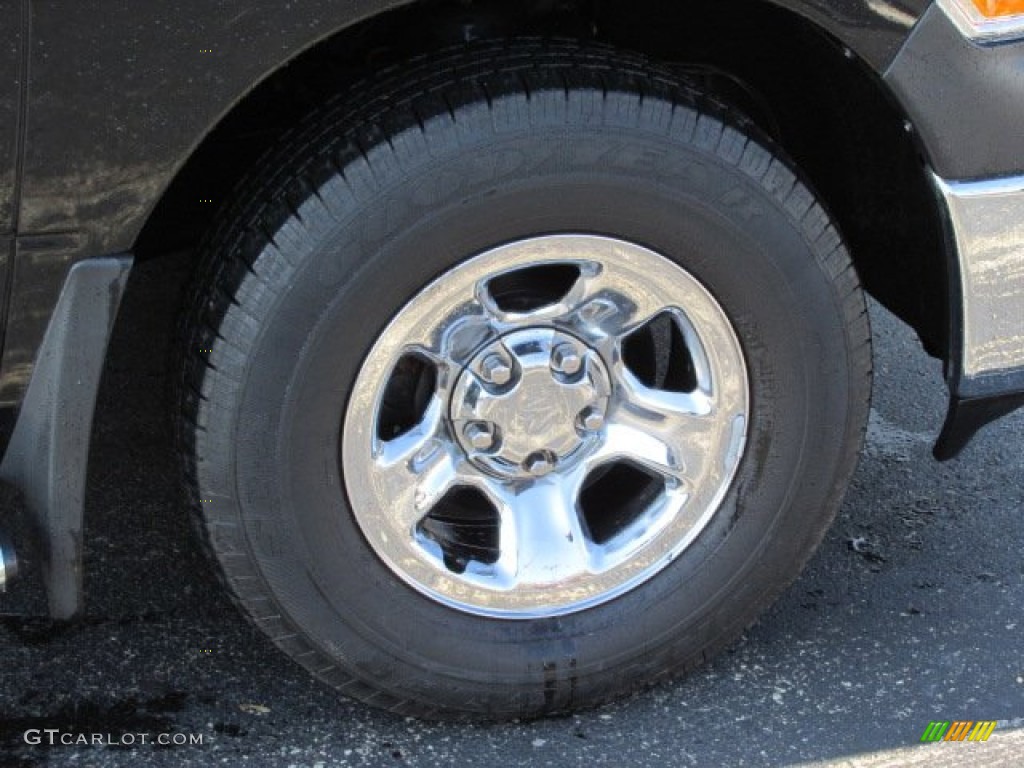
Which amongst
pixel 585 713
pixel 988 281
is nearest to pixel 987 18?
pixel 988 281

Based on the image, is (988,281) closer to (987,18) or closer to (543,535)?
(987,18)

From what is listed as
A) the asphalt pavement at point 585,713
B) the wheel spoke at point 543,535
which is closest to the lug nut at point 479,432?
the wheel spoke at point 543,535

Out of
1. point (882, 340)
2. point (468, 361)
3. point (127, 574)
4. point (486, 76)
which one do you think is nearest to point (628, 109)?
point (486, 76)

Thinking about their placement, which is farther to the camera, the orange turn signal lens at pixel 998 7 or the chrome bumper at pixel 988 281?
the chrome bumper at pixel 988 281

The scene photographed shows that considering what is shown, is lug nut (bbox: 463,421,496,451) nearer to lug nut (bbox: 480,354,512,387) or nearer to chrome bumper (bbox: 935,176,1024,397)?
lug nut (bbox: 480,354,512,387)

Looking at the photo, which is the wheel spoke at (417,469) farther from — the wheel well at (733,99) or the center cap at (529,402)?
the wheel well at (733,99)

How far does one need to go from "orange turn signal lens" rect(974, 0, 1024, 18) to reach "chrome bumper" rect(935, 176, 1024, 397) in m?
0.26

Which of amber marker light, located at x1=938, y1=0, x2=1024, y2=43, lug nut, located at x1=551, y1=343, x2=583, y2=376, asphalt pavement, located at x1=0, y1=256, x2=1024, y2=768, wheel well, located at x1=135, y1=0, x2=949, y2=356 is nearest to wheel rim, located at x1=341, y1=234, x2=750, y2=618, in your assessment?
lug nut, located at x1=551, y1=343, x2=583, y2=376

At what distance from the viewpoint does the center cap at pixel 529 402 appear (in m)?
2.28

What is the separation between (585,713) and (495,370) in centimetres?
67

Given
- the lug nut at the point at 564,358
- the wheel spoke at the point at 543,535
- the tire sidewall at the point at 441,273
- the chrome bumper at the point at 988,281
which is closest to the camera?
the tire sidewall at the point at 441,273

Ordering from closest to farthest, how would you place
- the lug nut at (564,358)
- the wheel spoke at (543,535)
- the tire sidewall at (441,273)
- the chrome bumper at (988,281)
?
the tire sidewall at (441,273) < the chrome bumper at (988,281) < the lug nut at (564,358) < the wheel spoke at (543,535)

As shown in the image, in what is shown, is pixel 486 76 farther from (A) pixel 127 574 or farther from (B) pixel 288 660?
(A) pixel 127 574

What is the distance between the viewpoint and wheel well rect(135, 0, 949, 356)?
2.32 metres
